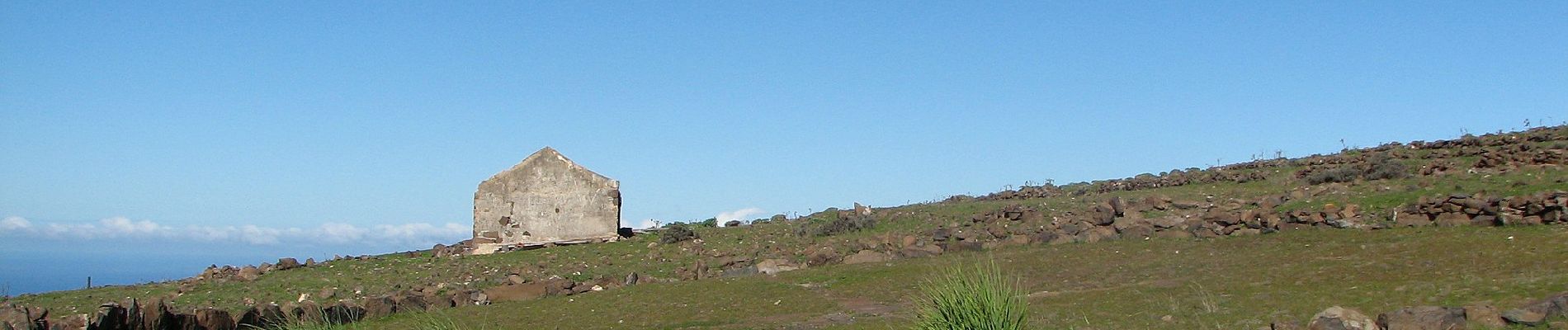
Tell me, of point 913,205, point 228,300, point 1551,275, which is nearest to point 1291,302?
point 1551,275

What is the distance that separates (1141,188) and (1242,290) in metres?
18.0

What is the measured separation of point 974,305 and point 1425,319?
12.8 feet

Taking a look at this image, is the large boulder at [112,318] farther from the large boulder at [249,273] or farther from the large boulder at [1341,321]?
the large boulder at [1341,321]

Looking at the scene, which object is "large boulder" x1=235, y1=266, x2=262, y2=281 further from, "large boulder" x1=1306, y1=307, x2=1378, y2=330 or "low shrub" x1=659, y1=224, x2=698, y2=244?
"large boulder" x1=1306, y1=307, x2=1378, y2=330

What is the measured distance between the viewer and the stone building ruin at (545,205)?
3086 centimetres

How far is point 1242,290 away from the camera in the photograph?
1525 centimetres

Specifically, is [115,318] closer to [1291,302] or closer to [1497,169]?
[1291,302]

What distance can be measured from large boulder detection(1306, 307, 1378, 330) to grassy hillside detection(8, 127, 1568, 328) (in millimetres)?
1272

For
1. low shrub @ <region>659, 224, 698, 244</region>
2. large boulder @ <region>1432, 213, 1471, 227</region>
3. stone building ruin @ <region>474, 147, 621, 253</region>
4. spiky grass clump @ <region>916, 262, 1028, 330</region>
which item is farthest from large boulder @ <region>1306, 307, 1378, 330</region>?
stone building ruin @ <region>474, 147, 621, 253</region>

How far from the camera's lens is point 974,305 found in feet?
33.1

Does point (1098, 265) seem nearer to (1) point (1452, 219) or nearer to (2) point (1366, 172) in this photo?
(1) point (1452, 219)

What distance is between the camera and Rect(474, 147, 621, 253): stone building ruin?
30.9m

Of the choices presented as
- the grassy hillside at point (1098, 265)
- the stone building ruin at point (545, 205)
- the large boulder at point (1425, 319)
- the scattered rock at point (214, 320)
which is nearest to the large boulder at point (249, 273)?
the grassy hillside at point (1098, 265)

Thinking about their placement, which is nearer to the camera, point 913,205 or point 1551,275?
point 1551,275
